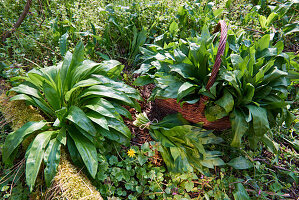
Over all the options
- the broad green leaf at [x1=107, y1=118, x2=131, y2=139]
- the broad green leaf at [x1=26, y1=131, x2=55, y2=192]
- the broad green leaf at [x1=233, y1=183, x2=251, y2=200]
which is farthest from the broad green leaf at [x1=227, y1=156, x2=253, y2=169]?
the broad green leaf at [x1=26, y1=131, x2=55, y2=192]

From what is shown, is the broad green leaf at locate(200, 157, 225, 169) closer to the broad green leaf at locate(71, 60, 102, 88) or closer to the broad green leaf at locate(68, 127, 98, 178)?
the broad green leaf at locate(68, 127, 98, 178)

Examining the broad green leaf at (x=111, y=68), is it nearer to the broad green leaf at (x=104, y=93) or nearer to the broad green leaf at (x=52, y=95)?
the broad green leaf at (x=104, y=93)

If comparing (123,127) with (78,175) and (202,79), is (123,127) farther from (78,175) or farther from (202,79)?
(202,79)

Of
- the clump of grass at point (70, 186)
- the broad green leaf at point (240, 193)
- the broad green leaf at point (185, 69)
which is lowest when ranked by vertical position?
the broad green leaf at point (240, 193)

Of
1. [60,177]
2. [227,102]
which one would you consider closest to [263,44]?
[227,102]

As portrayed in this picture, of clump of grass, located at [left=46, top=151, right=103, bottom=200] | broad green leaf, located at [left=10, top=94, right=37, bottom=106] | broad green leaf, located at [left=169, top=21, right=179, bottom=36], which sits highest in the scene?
broad green leaf, located at [left=169, top=21, right=179, bottom=36]

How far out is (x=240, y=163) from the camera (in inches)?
81.4

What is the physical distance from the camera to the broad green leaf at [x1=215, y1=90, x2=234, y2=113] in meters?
1.79

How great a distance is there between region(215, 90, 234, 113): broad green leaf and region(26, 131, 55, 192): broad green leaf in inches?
58.9

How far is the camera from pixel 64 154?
1.74 m

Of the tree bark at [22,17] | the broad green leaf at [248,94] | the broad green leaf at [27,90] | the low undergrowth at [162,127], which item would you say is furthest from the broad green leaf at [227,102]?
the tree bark at [22,17]

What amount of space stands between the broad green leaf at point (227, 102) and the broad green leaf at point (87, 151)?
1.17 meters

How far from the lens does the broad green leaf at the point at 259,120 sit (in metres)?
1.77

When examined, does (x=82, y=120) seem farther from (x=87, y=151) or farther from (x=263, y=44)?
(x=263, y=44)
